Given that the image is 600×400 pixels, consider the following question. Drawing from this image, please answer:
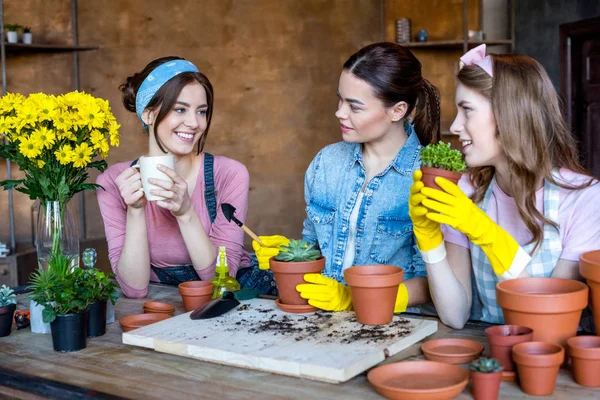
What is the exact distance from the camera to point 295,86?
531cm

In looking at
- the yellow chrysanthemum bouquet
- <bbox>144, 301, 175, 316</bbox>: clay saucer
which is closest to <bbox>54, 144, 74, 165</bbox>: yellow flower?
the yellow chrysanthemum bouquet

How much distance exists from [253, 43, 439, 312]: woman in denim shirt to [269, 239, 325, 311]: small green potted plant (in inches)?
18.1

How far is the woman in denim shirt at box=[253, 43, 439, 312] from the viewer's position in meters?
2.19

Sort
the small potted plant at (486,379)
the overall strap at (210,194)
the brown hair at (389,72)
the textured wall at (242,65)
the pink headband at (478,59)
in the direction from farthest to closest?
the textured wall at (242,65), the overall strap at (210,194), the brown hair at (389,72), the pink headband at (478,59), the small potted plant at (486,379)

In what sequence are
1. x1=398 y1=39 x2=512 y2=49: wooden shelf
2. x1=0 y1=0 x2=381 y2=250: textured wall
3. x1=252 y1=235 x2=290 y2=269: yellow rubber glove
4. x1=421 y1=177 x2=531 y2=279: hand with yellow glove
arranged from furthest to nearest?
x1=398 y1=39 x2=512 y2=49: wooden shelf, x1=0 y1=0 x2=381 y2=250: textured wall, x1=252 y1=235 x2=290 y2=269: yellow rubber glove, x1=421 y1=177 x2=531 y2=279: hand with yellow glove

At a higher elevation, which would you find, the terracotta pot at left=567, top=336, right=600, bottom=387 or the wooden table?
the terracotta pot at left=567, top=336, right=600, bottom=387

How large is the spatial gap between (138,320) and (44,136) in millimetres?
533

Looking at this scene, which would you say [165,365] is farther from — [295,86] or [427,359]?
[295,86]

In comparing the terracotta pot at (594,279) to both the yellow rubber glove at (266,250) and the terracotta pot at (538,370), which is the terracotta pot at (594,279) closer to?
the terracotta pot at (538,370)

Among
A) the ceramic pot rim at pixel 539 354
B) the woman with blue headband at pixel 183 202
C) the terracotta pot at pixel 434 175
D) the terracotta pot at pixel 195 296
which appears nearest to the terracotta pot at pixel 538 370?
the ceramic pot rim at pixel 539 354

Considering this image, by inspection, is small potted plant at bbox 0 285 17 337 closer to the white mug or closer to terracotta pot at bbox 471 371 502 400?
the white mug

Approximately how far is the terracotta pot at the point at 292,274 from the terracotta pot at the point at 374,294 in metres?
0.12

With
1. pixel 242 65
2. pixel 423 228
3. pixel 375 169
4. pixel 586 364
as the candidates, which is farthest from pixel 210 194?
pixel 242 65

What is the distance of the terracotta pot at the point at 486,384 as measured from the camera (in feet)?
3.67
